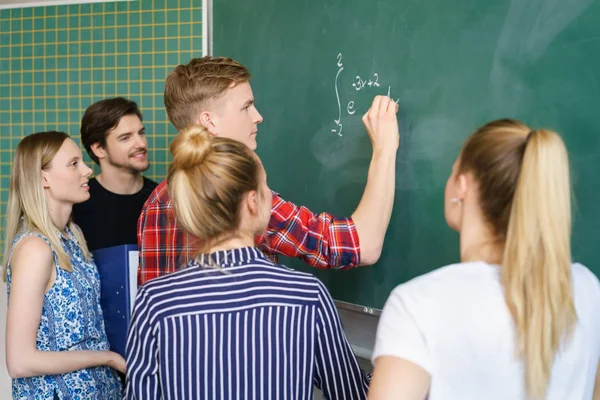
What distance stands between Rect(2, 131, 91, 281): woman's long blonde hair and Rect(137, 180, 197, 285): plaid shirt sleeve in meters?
0.37

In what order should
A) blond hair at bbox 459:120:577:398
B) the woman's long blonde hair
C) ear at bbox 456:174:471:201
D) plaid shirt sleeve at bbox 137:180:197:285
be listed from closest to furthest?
blond hair at bbox 459:120:577:398
ear at bbox 456:174:471:201
plaid shirt sleeve at bbox 137:180:197:285
the woman's long blonde hair

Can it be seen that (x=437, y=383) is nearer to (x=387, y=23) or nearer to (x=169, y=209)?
(x=169, y=209)

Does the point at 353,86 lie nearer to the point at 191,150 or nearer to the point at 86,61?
the point at 191,150

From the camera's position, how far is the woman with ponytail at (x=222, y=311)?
51.5 inches

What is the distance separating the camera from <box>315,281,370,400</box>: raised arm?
1371 millimetres

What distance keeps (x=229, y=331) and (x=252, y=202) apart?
26 centimetres

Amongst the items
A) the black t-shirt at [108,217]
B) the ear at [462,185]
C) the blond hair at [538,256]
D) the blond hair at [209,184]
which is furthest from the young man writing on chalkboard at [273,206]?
the black t-shirt at [108,217]

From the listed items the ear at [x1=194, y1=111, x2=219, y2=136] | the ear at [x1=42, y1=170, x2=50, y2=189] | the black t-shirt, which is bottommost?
the black t-shirt

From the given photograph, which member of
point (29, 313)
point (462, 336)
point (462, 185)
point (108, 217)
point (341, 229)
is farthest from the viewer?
point (108, 217)

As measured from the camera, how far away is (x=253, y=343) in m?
1.33

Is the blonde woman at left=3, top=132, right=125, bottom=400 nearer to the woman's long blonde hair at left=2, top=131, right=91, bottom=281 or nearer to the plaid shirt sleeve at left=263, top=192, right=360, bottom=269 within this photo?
the woman's long blonde hair at left=2, top=131, right=91, bottom=281

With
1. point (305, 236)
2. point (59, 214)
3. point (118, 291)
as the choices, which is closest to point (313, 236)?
point (305, 236)

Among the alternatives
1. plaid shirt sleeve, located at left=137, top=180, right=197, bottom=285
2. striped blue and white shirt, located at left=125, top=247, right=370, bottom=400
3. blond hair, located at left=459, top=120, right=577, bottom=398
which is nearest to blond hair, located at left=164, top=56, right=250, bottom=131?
plaid shirt sleeve, located at left=137, top=180, right=197, bottom=285

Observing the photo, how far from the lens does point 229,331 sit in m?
1.31
